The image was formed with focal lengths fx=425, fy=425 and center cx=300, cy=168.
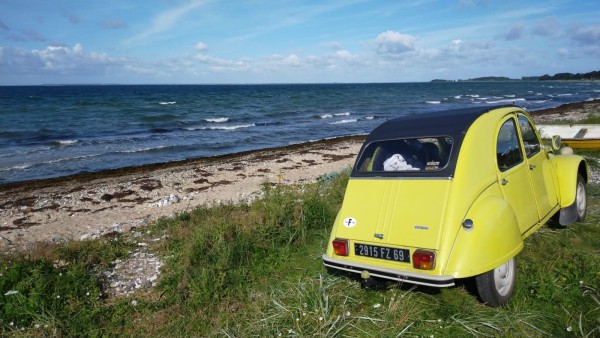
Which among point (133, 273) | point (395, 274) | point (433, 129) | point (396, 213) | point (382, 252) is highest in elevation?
point (433, 129)

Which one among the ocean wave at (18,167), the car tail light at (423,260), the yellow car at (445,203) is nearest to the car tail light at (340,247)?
the yellow car at (445,203)

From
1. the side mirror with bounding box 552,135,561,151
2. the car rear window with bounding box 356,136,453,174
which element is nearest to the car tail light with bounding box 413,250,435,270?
the car rear window with bounding box 356,136,453,174

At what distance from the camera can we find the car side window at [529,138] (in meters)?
5.65

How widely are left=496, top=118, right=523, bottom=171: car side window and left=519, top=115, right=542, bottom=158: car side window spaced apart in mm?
252

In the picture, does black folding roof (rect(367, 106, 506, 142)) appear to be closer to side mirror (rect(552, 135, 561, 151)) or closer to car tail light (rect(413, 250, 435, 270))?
car tail light (rect(413, 250, 435, 270))

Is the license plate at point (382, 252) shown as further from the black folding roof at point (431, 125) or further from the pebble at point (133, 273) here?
the pebble at point (133, 273)

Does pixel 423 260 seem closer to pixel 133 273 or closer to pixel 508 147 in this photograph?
pixel 508 147

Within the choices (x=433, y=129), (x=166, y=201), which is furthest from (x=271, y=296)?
(x=166, y=201)

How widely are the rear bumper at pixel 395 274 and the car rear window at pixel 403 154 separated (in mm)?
1173

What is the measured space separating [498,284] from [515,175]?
1368 mm

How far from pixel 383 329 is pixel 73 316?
3443 mm

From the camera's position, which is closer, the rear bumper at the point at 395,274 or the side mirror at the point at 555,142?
the rear bumper at the point at 395,274

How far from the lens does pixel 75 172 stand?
17.6 m

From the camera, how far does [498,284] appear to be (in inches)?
176
